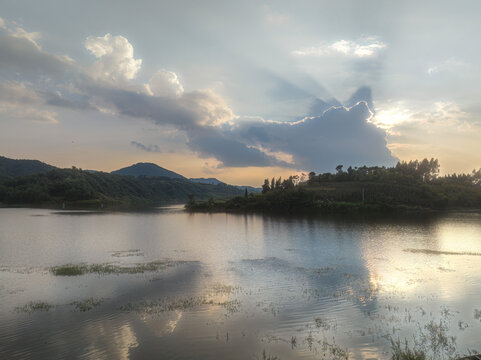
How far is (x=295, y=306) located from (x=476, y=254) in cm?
4282

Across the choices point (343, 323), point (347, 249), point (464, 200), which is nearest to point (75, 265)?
point (343, 323)

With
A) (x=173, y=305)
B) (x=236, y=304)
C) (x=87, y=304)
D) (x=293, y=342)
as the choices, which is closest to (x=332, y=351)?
(x=293, y=342)

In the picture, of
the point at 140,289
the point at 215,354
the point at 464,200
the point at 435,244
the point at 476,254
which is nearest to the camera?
the point at 215,354

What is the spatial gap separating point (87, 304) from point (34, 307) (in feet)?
13.2

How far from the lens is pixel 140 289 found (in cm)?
2962

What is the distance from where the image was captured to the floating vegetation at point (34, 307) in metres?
23.4

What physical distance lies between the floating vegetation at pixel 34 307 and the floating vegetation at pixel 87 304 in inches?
72.6

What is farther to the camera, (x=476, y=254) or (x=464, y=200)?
(x=464, y=200)

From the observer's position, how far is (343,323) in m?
21.2

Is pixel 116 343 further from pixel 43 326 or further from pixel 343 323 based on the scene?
pixel 343 323

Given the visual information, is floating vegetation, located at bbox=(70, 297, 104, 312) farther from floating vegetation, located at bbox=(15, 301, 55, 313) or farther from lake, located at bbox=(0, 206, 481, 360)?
floating vegetation, located at bbox=(15, 301, 55, 313)

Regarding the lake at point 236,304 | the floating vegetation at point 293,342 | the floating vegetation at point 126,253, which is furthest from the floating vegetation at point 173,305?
the floating vegetation at point 126,253

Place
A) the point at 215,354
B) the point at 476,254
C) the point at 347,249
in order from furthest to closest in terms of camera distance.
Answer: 1. the point at 347,249
2. the point at 476,254
3. the point at 215,354

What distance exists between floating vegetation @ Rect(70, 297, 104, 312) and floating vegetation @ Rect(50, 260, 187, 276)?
10.9 m
